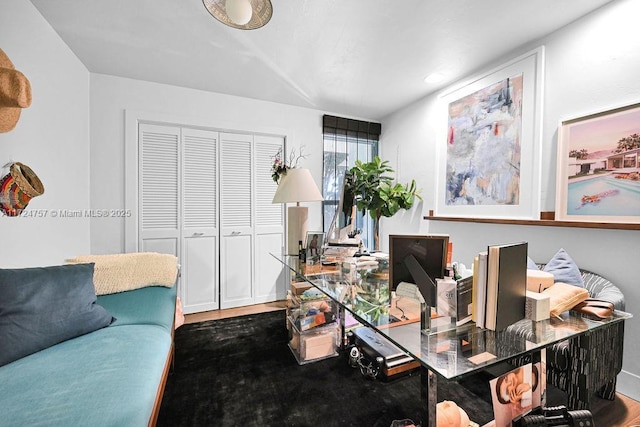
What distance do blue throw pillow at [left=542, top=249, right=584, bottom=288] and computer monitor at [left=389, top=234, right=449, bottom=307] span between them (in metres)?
1.15

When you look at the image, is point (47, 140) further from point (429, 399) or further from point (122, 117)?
point (429, 399)

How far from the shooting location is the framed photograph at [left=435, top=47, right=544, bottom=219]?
2.23 meters

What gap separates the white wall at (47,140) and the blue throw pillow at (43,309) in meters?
0.51

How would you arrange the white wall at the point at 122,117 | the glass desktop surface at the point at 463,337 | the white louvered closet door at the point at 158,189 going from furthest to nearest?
the white louvered closet door at the point at 158,189 → the white wall at the point at 122,117 → the glass desktop surface at the point at 463,337

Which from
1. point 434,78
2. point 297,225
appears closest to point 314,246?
point 297,225

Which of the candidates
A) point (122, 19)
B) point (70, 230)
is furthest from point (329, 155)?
point (70, 230)

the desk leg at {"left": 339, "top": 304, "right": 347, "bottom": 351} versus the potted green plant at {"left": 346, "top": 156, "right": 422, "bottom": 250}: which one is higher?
the potted green plant at {"left": 346, "top": 156, "right": 422, "bottom": 250}

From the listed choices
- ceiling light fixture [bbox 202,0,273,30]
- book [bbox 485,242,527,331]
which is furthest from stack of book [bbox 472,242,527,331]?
ceiling light fixture [bbox 202,0,273,30]

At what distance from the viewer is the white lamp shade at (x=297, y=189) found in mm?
2119

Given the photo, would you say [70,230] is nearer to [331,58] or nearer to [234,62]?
[234,62]

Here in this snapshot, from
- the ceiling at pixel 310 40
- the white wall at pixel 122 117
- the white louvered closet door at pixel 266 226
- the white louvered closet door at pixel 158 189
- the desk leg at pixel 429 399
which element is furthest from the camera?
the white louvered closet door at pixel 266 226

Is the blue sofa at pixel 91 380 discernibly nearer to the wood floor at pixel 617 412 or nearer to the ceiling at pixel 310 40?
the ceiling at pixel 310 40

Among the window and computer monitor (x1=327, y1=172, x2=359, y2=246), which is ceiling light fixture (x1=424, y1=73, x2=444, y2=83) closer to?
the window

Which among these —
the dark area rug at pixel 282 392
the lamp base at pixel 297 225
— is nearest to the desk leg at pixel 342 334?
the dark area rug at pixel 282 392
